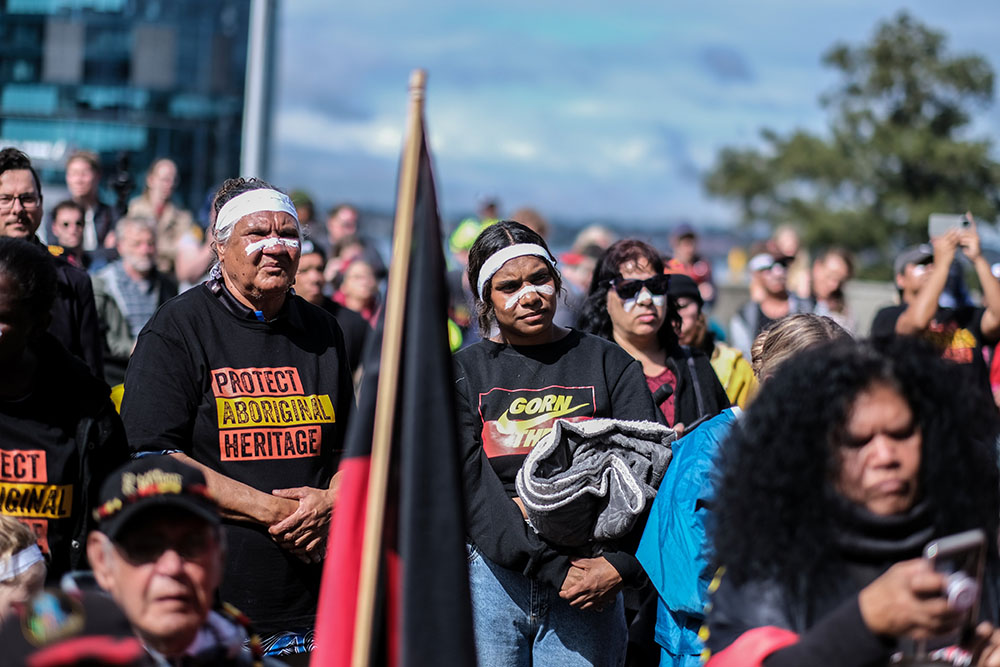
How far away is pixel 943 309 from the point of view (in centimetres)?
710

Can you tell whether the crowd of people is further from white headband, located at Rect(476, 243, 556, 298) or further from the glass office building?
the glass office building

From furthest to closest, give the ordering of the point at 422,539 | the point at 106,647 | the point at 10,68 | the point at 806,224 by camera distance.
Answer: the point at 806,224 < the point at 10,68 < the point at 422,539 < the point at 106,647

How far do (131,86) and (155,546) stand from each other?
37.4 ft

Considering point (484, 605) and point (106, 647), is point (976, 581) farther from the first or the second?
point (484, 605)

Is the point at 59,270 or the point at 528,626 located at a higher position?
the point at 59,270

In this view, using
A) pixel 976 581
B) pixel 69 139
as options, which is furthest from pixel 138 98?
pixel 976 581

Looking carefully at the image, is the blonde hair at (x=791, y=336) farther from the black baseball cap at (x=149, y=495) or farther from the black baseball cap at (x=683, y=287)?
the black baseball cap at (x=683, y=287)

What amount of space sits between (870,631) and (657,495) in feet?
5.28

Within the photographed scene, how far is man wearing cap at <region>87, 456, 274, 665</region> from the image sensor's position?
2.49 metres

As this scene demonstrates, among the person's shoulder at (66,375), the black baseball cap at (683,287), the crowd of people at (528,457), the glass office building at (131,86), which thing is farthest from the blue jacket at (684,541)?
the glass office building at (131,86)

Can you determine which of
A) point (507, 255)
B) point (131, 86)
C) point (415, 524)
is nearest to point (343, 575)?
point (415, 524)

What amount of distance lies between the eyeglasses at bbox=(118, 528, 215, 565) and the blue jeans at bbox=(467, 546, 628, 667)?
1.69 meters

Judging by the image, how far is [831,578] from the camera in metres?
2.54

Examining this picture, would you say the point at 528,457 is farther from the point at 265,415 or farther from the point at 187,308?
the point at 187,308
